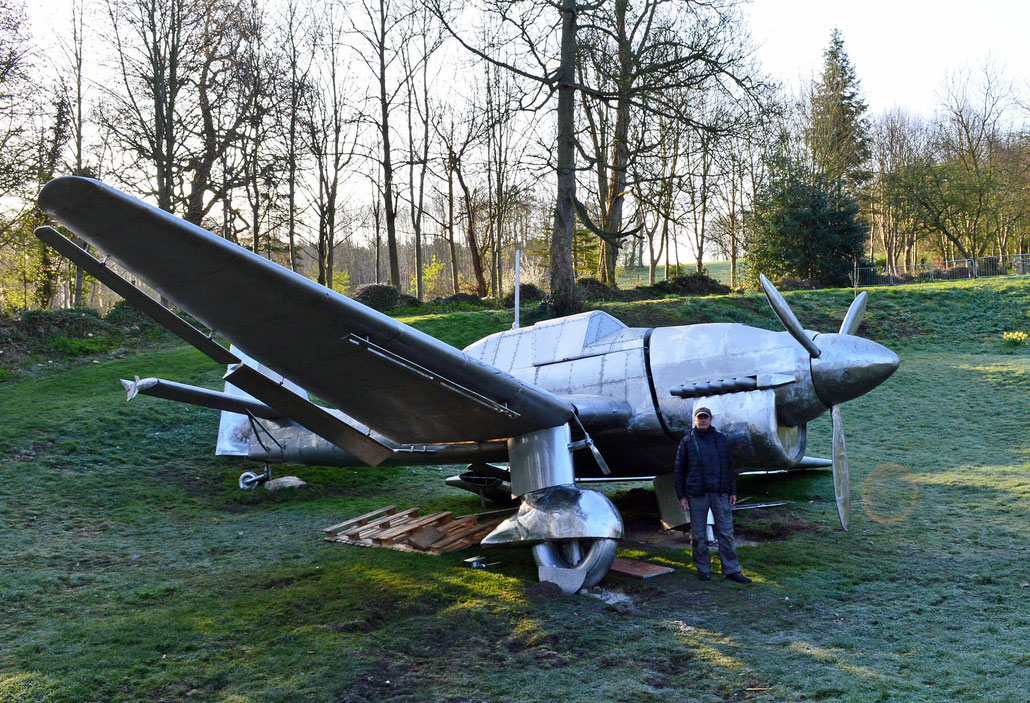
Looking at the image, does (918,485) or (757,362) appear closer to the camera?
(757,362)

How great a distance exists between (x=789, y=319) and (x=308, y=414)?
4.82 meters

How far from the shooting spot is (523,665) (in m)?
5.09

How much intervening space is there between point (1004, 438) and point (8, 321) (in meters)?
22.7

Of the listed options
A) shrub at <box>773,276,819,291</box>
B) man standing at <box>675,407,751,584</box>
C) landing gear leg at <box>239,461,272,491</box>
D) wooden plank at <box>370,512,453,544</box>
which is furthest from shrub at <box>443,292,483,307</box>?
man standing at <box>675,407,751,584</box>

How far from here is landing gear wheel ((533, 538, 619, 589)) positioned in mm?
6668

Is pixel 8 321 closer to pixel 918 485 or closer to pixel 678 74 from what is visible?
pixel 678 74

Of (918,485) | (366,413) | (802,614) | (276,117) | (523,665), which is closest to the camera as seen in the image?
(523,665)

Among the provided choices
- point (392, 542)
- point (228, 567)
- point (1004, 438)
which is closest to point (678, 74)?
point (1004, 438)

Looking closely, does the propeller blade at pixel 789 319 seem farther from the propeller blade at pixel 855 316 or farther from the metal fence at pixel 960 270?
the metal fence at pixel 960 270

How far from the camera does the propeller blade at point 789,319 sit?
707 centimetres

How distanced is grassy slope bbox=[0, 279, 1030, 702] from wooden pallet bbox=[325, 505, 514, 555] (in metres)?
0.33

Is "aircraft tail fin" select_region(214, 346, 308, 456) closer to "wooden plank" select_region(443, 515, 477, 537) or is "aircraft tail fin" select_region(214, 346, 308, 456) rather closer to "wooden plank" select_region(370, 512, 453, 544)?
"wooden plank" select_region(370, 512, 453, 544)

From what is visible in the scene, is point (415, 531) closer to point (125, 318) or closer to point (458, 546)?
point (458, 546)

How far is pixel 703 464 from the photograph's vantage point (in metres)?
7.05
